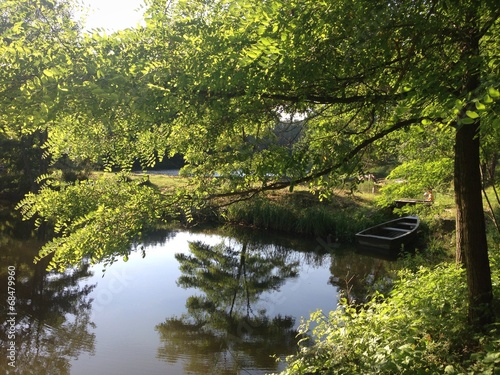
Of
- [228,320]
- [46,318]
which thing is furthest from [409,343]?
[46,318]

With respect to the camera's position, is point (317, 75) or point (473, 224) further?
point (473, 224)

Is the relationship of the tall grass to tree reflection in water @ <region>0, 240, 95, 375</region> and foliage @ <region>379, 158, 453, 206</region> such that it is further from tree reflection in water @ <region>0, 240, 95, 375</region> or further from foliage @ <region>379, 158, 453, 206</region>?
foliage @ <region>379, 158, 453, 206</region>

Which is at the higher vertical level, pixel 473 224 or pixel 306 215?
pixel 306 215

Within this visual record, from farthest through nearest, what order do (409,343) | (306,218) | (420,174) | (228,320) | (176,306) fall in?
(306,218) → (176,306) → (228,320) → (420,174) → (409,343)

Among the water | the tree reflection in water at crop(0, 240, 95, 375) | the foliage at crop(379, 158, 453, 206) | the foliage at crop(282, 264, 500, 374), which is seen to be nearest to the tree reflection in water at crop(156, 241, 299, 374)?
the water

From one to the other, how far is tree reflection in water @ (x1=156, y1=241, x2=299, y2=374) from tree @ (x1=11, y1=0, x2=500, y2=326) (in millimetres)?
4539

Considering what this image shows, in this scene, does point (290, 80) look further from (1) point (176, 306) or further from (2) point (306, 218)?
(2) point (306, 218)

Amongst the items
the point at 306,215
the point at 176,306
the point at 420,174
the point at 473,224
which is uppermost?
the point at 306,215

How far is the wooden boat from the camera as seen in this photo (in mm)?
13258

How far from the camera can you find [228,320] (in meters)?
8.80

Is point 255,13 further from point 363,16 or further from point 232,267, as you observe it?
point 232,267

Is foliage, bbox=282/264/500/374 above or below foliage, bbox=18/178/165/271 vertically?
below

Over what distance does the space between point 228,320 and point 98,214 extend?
21.3 feet

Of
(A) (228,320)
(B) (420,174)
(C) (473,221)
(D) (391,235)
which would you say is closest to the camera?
(C) (473,221)
